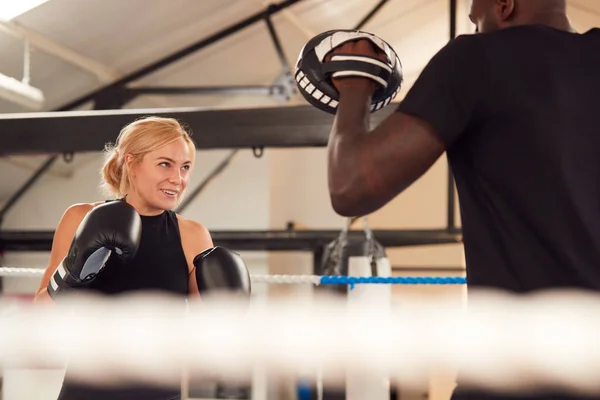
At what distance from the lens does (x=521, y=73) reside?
76 centimetres

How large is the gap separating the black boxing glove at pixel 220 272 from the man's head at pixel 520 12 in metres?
0.88

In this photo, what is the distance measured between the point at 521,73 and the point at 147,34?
3.71 meters

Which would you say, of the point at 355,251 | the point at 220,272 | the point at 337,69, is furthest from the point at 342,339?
the point at 337,69

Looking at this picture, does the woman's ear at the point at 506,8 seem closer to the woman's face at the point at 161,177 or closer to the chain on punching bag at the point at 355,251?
the woman's face at the point at 161,177

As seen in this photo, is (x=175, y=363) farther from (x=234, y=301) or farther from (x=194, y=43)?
(x=194, y=43)

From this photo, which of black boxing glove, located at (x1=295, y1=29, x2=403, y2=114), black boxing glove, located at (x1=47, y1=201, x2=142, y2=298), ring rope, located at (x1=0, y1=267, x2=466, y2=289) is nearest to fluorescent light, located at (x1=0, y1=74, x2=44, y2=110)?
ring rope, located at (x1=0, y1=267, x2=466, y2=289)

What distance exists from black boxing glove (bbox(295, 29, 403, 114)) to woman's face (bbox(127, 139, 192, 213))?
711 mm

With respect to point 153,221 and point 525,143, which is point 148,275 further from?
point 525,143

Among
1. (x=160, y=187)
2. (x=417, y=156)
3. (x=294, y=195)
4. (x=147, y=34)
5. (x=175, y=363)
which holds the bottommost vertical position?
(x=175, y=363)

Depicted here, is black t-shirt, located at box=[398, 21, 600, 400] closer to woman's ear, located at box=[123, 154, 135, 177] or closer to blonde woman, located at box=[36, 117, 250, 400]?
blonde woman, located at box=[36, 117, 250, 400]

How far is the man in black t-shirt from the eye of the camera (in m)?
0.74

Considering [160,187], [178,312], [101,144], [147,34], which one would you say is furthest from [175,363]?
[147,34]

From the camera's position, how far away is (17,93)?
10.2 feet

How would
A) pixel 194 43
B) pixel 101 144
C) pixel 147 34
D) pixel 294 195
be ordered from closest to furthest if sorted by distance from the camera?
pixel 101 144 → pixel 147 34 → pixel 194 43 → pixel 294 195
